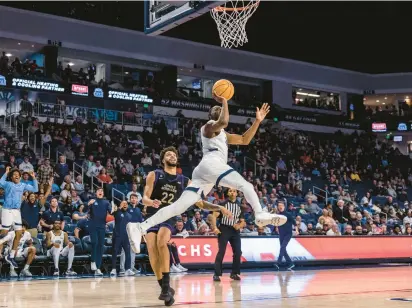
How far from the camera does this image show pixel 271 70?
39281mm

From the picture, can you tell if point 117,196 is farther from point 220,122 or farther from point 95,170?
point 220,122

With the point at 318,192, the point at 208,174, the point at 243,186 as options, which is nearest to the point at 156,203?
the point at 208,174

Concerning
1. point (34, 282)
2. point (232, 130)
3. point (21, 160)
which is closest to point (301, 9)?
point (232, 130)

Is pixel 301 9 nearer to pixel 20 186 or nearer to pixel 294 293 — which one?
pixel 20 186

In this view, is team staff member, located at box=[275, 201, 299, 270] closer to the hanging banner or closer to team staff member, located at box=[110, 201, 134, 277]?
team staff member, located at box=[110, 201, 134, 277]

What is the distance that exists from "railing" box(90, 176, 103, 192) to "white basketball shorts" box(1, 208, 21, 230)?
7.59 metres

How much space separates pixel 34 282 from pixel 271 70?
95.1 ft

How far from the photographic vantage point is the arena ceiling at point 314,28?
31703 millimetres

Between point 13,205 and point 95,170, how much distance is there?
843cm

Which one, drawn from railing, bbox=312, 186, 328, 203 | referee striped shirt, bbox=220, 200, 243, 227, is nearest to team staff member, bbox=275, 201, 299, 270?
referee striped shirt, bbox=220, 200, 243, 227

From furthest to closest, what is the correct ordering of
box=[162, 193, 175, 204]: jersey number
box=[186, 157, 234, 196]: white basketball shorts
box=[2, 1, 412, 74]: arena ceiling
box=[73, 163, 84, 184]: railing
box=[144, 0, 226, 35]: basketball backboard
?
1. box=[2, 1, 412, 74]: arena ceiling
2. box=[73, 163, 84, 184]: railing
3. box=[144, 0, 226, 35]: basketball backboard
4. box=[162, 193, 175, 204]: jersey number
5. box=[186, 157, 234, 196]: white basketball shorts

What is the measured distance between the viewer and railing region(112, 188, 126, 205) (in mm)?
21147

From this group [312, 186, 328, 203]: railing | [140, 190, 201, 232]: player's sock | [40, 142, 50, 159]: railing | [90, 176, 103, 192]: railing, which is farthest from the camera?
[312, 186, 328, 203]: railing

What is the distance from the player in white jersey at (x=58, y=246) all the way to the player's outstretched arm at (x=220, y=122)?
25.7 ft
